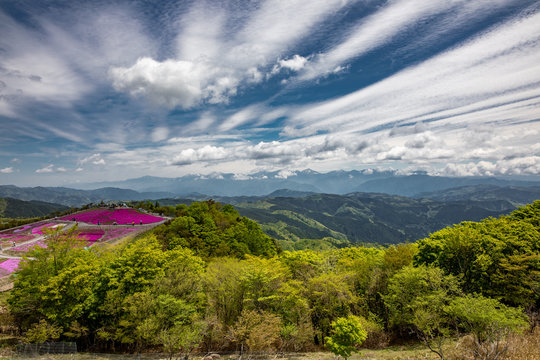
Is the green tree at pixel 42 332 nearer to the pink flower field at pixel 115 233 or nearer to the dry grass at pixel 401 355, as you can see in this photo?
the dry grass at pixel 401 355

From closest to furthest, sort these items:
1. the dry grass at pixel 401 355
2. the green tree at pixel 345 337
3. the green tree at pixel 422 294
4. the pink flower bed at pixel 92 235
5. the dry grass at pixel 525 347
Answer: the dry grass at pixel 525 347 → the dry grass at pixel 401 355 → the green tree at pixel 345 337 → the green tree at pixel 422 294 → the pink flower bed at pixel 92 235

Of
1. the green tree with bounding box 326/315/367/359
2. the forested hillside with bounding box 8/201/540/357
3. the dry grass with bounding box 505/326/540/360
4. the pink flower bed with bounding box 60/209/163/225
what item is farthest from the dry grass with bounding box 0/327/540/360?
the pink flower bed with bounding box 60/209/163/225

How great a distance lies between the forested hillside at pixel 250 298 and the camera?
2595 cm

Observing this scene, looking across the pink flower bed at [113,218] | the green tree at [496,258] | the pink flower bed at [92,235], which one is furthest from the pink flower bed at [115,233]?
the green tree at [496,258]

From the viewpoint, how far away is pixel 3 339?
30.3 metres

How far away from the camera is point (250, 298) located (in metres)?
→ 29.9

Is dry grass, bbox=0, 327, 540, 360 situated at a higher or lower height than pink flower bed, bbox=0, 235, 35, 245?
lower

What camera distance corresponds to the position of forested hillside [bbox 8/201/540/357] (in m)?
26.0

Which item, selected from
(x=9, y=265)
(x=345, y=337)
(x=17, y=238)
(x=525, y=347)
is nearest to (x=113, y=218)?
(x=17, y=238)

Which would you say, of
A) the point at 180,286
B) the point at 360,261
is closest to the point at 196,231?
the point at 180,286

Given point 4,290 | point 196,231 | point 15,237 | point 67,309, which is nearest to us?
point 67,309

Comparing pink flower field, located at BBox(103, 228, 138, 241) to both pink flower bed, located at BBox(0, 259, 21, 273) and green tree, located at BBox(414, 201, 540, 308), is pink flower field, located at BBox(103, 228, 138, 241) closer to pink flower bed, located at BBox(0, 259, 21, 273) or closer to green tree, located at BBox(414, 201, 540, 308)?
pink flower bed, located at BBox(0, 259, 21, 273)

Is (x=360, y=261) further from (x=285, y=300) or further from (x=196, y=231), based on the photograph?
(x=196, y=231)

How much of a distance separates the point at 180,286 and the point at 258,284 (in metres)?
10.1
